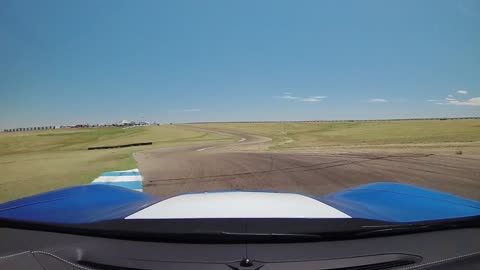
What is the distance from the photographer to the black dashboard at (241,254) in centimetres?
207

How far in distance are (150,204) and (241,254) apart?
1382mm

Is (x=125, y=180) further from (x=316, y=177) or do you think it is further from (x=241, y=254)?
(x=241, y=254)

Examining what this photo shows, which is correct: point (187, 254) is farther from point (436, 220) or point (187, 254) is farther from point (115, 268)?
point (436, 220)

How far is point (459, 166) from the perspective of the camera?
53.7ft

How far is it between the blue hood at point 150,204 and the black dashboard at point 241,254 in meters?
0.28

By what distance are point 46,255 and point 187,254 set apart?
80 cm

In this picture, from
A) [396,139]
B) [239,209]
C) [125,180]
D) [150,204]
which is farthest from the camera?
[396,139]

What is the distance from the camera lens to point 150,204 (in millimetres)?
3285

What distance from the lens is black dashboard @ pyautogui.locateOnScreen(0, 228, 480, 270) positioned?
2072 millimetres

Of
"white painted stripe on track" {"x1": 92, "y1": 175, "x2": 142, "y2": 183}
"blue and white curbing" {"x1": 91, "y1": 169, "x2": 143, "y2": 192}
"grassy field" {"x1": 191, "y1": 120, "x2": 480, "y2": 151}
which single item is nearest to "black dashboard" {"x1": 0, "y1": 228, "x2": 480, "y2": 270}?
"blue and white curbing" {"x1": 91, "y1": 169, "x2": 143, "y2": 192}

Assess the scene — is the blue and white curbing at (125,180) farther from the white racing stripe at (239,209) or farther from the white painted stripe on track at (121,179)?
the white racing stripe at (239,209)

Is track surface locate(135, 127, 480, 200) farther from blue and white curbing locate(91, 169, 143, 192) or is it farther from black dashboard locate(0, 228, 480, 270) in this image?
black dashboard locate(0, 228, 480, 270)

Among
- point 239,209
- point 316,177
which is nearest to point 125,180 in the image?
point 316,177

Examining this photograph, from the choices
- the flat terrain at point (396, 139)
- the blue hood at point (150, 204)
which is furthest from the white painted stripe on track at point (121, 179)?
the flat terrain at point (396, 139)
